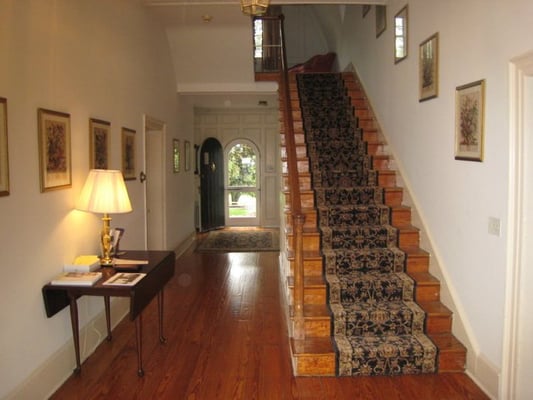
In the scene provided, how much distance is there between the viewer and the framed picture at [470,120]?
2.81 m

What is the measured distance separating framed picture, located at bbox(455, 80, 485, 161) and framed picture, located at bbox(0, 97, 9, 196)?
2.75 metres

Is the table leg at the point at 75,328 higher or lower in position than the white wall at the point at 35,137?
lower

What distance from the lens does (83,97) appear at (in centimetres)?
328

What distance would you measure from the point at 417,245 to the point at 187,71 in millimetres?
4029

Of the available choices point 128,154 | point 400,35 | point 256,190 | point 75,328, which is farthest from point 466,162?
point 256,190

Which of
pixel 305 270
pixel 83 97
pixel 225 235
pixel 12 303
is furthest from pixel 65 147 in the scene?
pixel 225 235

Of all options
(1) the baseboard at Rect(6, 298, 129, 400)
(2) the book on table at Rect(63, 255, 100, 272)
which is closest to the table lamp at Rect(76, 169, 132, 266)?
(2) the book on table at Rect(63, 255, 100, 272)

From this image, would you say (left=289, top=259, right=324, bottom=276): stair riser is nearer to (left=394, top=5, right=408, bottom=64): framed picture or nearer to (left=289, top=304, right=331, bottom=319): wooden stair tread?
(left=289, top=304, right=331, bottom=319): wooden stair tread

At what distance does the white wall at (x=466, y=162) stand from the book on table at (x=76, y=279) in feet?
8.17

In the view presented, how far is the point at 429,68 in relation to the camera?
3623 millimetres

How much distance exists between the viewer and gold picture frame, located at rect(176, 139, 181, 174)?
6459mm

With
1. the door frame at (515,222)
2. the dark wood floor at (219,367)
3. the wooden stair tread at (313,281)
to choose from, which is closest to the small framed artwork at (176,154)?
the dark wood floor at (219,367)

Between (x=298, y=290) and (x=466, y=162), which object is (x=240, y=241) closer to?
(x=298, y=290)

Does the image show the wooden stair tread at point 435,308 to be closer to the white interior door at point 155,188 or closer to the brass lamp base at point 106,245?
the brass lamp base at point 106,245
